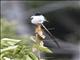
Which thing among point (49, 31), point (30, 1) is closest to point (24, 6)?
point (30, 1)

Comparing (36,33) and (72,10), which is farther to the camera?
(72,10)

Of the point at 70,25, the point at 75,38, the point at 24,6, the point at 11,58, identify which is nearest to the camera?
the point at 11,58

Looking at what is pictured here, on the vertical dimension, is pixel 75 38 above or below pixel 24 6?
below

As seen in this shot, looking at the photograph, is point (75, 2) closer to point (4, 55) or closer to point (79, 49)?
point (79, 49)

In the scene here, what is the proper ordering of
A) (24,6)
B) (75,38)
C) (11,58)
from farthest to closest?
(24,6), (75,38), (11,58)

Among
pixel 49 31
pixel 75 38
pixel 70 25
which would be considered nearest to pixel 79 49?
pixel 75 38

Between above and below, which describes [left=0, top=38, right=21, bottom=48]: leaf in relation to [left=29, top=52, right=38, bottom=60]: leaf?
above

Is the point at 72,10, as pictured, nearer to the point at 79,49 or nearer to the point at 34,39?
the point at 79,49

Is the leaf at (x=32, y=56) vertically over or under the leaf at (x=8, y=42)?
under

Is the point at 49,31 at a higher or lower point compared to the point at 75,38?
higher
